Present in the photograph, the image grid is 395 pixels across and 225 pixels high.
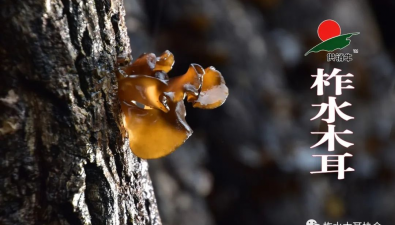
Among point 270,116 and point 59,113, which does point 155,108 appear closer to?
point 59,113

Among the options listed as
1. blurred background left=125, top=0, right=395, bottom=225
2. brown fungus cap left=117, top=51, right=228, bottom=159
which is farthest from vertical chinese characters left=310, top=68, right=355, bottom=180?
brown fungus cap left=117, top=51, right=228, bottom=159

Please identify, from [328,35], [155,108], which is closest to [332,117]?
[328,35]

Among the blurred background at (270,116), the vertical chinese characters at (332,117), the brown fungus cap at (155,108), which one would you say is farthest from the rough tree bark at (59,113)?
the blurred background at (270,116)

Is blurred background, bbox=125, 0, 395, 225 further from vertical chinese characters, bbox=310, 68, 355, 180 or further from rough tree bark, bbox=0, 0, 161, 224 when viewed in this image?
rough tree bark, bbox=0, 0, 161, 224

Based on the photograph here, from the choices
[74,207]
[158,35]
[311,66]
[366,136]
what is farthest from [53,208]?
[366,136]

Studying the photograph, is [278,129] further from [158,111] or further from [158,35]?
[158,111]
